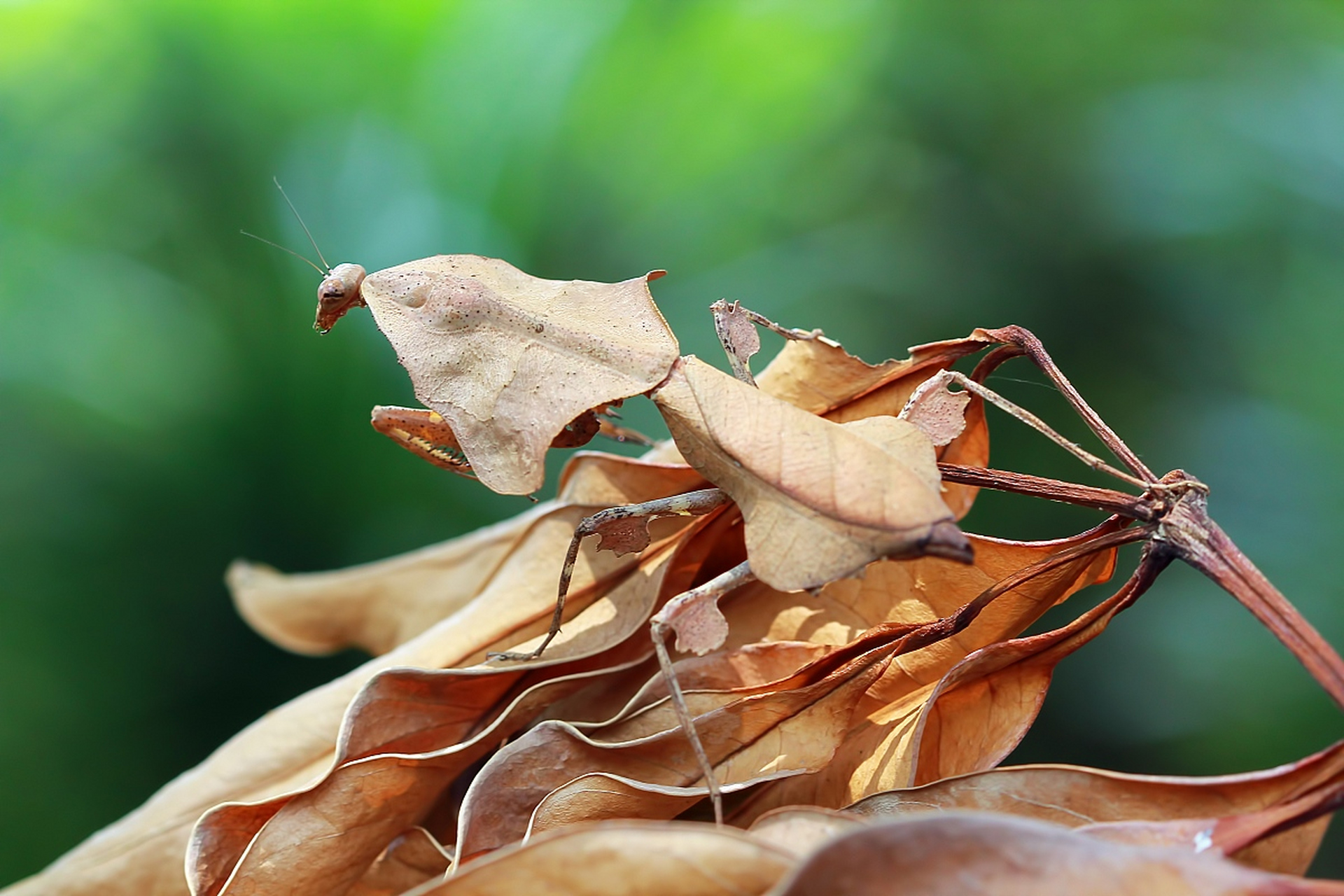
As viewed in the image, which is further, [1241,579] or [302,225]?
[302,225]

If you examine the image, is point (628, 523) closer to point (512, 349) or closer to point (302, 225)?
point (512, 349)

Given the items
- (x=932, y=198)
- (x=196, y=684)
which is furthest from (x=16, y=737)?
(x=932, y=198)

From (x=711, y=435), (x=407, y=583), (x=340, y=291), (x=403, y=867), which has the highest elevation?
(x=340, y=291)

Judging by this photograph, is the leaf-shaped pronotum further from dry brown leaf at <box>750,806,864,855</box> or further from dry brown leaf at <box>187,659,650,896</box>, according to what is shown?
dry brown leaf at <box>750,806,864,855</box>

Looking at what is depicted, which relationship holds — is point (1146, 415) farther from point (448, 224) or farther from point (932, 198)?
point (448, 224)

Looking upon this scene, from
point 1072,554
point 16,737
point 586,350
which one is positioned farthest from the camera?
point 16,737

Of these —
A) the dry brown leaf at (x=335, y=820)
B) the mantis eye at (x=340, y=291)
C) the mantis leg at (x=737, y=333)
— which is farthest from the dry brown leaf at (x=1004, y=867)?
the mantis eye at (x=340, y=291)

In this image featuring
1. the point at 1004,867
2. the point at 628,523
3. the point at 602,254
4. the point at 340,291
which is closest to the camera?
the point at 1004,867

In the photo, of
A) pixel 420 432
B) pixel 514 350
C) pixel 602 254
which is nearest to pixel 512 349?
pixel 514 350
